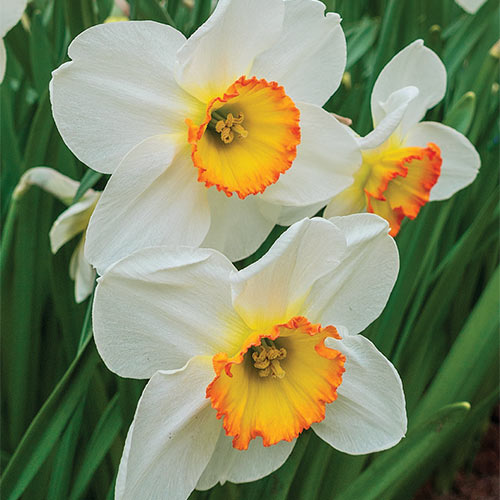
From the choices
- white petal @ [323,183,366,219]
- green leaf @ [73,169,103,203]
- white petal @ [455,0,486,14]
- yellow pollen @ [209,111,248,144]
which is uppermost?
white petal @ [455,0,486,14]

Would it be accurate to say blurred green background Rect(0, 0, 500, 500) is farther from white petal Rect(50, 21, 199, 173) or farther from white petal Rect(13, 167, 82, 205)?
white petal Rect(50, 21, 199, 173)

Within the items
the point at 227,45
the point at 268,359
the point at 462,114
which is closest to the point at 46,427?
the point at 268,359

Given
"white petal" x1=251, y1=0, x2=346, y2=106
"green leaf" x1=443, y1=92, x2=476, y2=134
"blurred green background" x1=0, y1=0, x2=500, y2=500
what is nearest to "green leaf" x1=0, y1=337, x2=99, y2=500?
"blurred green background" x1=0, y1=0, x2=500, y2=500

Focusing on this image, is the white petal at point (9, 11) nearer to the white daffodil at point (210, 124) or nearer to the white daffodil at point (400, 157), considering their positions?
the white daffodil at point (210, 124)

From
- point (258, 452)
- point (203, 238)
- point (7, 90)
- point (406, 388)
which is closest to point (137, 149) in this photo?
point (203, 238)

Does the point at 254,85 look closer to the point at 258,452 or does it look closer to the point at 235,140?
the point at 235,140

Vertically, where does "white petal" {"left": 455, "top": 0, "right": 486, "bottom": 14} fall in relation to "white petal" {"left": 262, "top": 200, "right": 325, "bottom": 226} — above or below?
above
